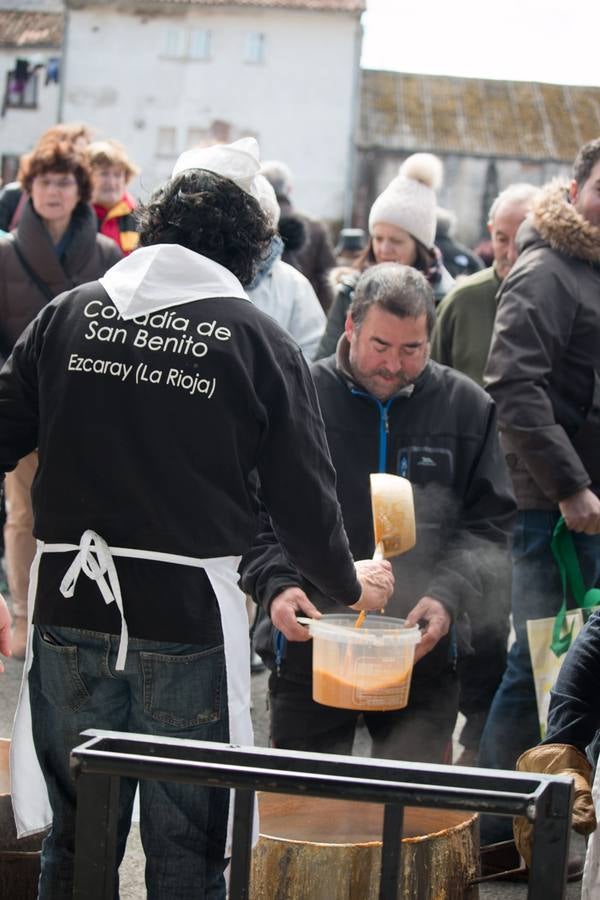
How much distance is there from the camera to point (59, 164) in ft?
18.5

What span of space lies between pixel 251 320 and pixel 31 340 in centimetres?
47

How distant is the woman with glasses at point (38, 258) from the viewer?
547cm

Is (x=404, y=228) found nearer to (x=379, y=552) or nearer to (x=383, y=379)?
(x=383, y=379)

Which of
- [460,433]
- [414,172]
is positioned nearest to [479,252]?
[414,172]

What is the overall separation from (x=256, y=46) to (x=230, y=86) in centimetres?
146

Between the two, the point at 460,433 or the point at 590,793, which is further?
the point at 460,433

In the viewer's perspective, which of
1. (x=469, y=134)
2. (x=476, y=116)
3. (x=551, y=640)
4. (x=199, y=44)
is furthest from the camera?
(x=476, y=116)

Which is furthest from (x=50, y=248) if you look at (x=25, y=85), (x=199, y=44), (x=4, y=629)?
(x=25, y=85)

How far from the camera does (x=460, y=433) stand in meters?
3.66

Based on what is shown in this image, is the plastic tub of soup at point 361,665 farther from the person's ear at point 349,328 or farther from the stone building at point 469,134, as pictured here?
the stone building at point 469,134

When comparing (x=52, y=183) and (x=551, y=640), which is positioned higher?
(x=52, y=183)

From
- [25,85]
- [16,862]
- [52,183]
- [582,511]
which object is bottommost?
[16,862]

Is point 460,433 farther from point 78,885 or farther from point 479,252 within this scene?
point 479,252

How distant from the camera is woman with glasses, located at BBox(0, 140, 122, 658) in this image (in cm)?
547
